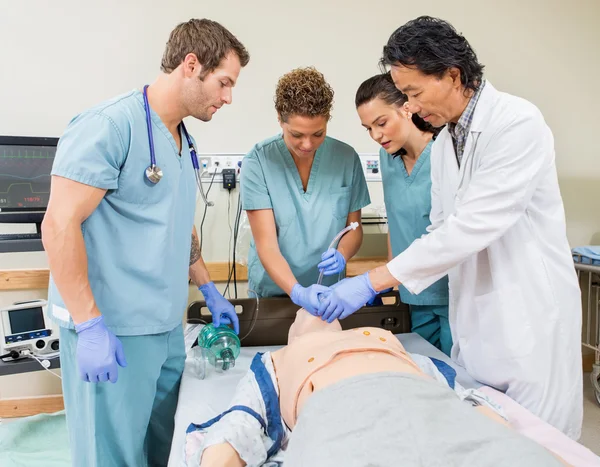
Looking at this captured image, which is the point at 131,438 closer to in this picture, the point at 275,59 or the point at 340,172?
the point at 340,172

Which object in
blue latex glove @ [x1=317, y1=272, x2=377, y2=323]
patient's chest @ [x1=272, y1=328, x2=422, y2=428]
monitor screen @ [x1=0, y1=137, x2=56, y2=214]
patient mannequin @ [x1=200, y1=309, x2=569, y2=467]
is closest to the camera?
patient mannequin @ [x1=200, y1=309, x2=569, y2=467]

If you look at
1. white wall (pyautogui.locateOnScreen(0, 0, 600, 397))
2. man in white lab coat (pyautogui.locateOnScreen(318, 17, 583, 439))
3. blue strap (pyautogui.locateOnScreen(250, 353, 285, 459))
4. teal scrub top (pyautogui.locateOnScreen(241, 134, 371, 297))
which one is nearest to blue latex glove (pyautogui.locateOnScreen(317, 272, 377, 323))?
man in white lab coat (pyautogui.locateOnScreen(318, 17, 583, 439))

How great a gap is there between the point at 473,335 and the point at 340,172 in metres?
0.75

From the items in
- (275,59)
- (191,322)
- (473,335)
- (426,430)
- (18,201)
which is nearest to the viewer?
(426,430)

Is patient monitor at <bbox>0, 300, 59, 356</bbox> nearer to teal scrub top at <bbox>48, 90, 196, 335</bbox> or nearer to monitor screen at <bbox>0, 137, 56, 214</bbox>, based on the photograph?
monitor screen at <bbox>0, 137, 56, 214</bbox>

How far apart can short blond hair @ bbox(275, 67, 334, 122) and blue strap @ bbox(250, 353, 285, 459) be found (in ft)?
2.51

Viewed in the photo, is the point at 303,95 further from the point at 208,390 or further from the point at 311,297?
the point at 208,390

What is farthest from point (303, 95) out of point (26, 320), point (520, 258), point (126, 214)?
point (26, 320)

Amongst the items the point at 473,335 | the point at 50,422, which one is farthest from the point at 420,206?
the point at 50,422

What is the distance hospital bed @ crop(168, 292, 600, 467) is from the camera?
1.00 meters

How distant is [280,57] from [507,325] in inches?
77.6

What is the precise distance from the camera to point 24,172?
2.03 m

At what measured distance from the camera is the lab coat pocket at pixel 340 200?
67.2 inches

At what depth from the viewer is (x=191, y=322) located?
1.69m
